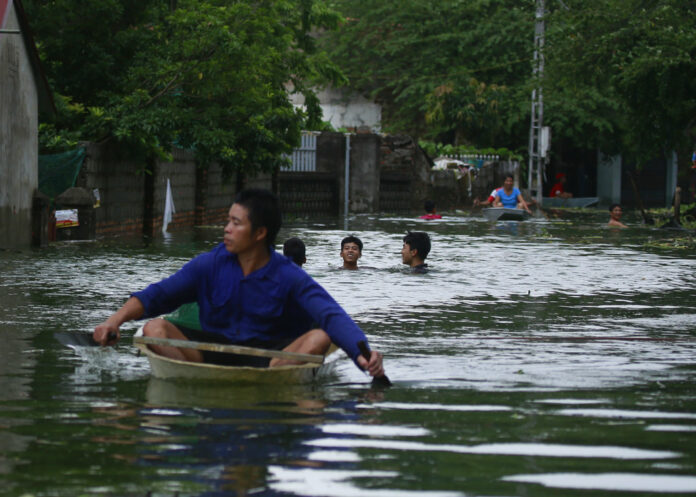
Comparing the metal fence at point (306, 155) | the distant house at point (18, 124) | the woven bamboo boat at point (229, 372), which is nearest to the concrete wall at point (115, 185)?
the distant house at point (18, 124)

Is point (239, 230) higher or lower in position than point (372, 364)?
higher

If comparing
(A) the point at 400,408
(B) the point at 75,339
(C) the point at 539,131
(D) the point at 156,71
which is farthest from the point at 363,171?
(A) the point at 400,408

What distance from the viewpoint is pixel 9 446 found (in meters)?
6.12

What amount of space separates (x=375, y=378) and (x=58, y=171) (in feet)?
58.2

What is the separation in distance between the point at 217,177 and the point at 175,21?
904 centimetres

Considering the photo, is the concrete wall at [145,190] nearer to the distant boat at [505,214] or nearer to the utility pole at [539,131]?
the distant boat at [505,214]

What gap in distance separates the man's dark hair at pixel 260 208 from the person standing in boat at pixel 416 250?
9.01 m

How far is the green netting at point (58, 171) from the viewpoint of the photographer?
80.3 feet

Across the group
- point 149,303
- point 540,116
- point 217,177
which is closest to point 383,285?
point 149,303

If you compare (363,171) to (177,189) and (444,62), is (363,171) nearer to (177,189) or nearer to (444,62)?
(177,189)

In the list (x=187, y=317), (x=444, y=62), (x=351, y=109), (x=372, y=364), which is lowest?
(x=372, y=364)

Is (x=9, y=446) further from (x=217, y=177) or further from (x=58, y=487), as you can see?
(x=217, y=177)

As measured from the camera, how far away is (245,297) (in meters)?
8.27

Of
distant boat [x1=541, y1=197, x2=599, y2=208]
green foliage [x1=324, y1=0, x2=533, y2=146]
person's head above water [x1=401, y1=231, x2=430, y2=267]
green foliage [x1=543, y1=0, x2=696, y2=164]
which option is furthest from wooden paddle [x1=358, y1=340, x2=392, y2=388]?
green foliage [x1=324, y1=0, x2=533, y2=146]
